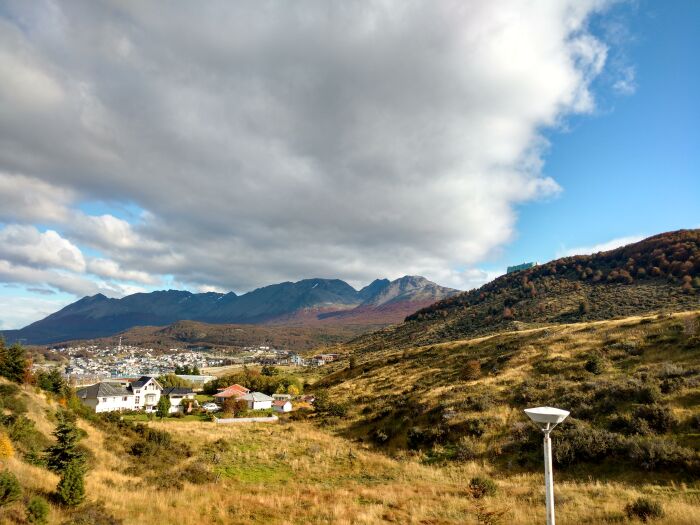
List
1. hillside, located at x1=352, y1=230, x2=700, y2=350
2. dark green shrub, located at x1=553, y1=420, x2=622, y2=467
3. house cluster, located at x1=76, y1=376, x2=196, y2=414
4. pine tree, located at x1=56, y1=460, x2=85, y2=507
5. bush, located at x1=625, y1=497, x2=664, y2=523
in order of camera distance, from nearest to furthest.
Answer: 1. bush, located at x1=625, y1=497, x2=664, y2=523
2. pine tree, located at x1=56, y1=460, x2=85, y2=507
3. dark green shrub, located at x1=553, y1=420, x2=622, y2=467
4. hillside, located at x1=352, y1=230, x2=700, y2=350
5. house cluster, located at x1=76, y1=376, x2=196, y2=414

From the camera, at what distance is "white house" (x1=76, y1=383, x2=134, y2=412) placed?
5966cm

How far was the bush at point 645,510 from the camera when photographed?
9953mm

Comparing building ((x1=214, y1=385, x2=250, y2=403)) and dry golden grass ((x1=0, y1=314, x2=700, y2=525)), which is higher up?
dry golden grass ((x1=0, y1=314, x2=700, y2=525))

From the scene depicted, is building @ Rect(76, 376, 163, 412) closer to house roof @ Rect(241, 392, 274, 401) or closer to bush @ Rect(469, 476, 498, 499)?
house roof @ Rect(241, 392, 274, 401)

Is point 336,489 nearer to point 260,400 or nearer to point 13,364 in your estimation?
point 13,364

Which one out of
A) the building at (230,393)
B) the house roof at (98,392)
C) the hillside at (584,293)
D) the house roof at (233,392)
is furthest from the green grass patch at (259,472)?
the house roof at (98,392)

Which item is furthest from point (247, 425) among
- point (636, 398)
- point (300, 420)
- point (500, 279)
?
point (500, 279)

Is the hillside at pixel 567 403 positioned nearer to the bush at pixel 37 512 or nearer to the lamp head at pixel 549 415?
the lamp head at pixel 549 415

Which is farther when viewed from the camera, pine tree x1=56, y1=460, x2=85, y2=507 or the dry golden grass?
the dry golden grass

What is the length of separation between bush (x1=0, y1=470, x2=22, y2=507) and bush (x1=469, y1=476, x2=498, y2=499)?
14157mm

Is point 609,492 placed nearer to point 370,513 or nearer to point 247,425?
point 370,513

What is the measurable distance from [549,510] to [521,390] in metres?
20.9

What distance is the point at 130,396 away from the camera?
66.6 m

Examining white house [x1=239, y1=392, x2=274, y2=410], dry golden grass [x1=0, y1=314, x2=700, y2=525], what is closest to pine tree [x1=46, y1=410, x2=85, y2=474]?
dry golden grass [x1=0, y1=314, x2=700, y2=525]
